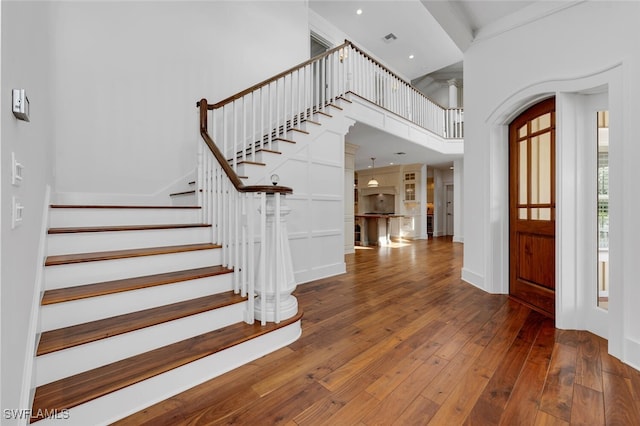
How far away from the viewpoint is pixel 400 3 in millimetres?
5980

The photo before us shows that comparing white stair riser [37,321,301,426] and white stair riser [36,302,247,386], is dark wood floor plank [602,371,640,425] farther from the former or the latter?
white stair riser [36,302,247,386]

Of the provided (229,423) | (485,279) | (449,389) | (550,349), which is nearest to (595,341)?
(550,349)

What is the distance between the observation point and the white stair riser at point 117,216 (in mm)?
2227

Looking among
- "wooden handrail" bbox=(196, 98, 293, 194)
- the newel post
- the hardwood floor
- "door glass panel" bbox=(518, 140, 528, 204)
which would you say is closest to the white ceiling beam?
"door glass panel" bbox=(518, 140, 528, 204)

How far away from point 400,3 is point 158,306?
7.12 m

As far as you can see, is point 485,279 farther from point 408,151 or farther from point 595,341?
point 408,151

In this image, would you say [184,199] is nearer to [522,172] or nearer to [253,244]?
[253,244]

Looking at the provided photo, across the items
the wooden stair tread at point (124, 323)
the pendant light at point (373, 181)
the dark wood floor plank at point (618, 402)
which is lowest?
the dark wood floor plank at point (618, 402)

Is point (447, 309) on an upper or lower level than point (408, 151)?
lower

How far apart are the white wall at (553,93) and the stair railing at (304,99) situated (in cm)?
189

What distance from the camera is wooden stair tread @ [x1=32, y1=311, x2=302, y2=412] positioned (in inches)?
47.8

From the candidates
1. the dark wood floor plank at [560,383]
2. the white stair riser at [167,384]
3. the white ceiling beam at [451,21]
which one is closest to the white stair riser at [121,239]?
the white stair riser at [167,384]

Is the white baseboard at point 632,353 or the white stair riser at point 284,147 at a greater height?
the white stair riser at point 284,147

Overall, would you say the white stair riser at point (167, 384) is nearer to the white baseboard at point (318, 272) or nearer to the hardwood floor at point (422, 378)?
the hardwood floor at point (422, 378)
